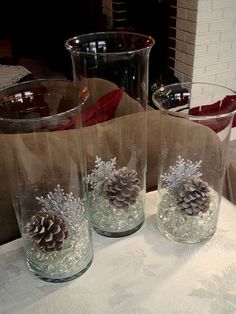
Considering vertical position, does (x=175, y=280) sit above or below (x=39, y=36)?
above

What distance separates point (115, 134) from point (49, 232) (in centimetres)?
23

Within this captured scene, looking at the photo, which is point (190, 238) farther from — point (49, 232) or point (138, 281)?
point (49, 232)

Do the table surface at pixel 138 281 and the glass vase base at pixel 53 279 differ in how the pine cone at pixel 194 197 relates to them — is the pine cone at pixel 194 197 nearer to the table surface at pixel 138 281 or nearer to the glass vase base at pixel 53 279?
the table surface at pixel 138 281

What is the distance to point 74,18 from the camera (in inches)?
127

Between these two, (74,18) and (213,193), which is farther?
(74,18)

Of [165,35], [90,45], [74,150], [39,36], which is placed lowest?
[39,36]

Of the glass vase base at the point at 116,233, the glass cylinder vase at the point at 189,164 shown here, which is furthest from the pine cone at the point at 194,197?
the glass vase base at the point at 116,233

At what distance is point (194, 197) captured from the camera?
2.03 feet

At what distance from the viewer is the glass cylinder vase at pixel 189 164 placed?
2.00ft

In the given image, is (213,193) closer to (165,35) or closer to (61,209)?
(61,209)

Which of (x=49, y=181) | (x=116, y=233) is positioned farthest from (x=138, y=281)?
(x=49, y=181)

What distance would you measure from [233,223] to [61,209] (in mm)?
331

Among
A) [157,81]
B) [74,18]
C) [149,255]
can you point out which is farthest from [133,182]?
[74,18]

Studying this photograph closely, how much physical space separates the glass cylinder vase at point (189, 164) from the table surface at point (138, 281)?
0.04m
